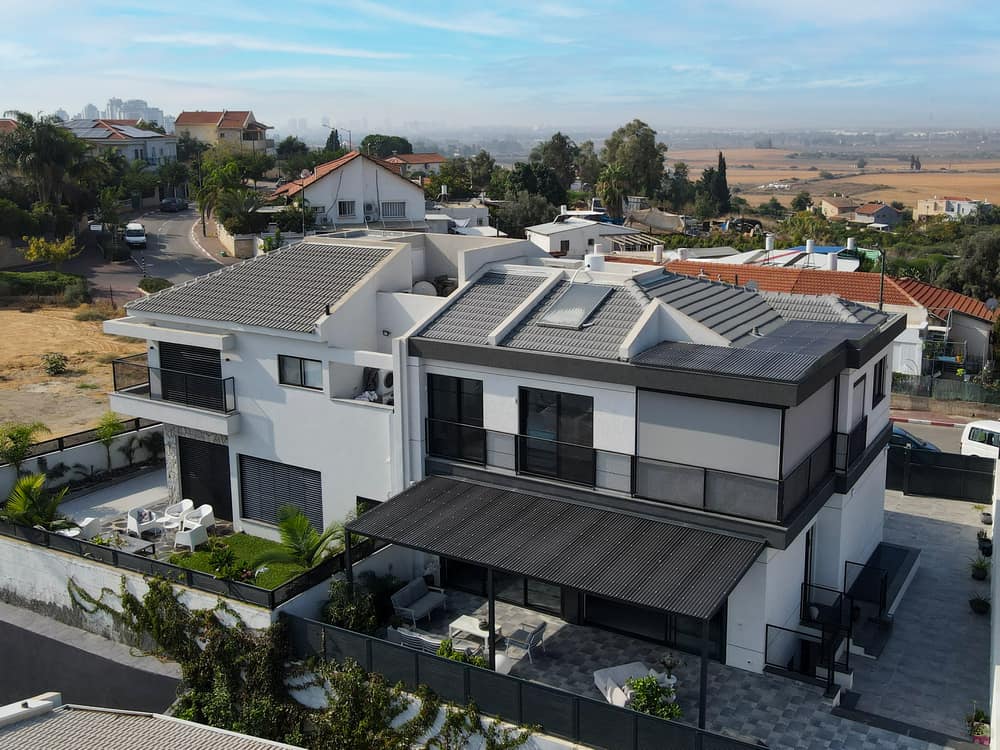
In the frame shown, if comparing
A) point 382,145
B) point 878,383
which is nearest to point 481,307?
point 878,383

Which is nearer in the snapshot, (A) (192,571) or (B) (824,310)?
(A) (192,571)

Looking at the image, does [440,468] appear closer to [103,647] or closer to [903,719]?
[103,647]

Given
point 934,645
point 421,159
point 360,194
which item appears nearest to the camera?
point 934,645

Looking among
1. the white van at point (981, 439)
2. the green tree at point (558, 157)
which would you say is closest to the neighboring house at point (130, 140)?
the green tree at point (558, 157)

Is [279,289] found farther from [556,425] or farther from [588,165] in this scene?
[588,165]

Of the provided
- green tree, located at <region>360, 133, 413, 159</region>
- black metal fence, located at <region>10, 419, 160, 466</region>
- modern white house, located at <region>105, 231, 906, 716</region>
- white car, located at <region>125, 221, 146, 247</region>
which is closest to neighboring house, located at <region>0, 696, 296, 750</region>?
modern white house, located at <region>105, 231, 906, 716</region>

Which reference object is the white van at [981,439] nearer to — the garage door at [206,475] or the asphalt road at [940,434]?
the asphalt road at [940,434]

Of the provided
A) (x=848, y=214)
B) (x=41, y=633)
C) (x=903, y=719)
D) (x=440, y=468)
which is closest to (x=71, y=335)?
(x=41, y=633)

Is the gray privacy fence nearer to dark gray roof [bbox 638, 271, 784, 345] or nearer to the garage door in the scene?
dark gray roof [bbox 638, 271, 784, 345]
